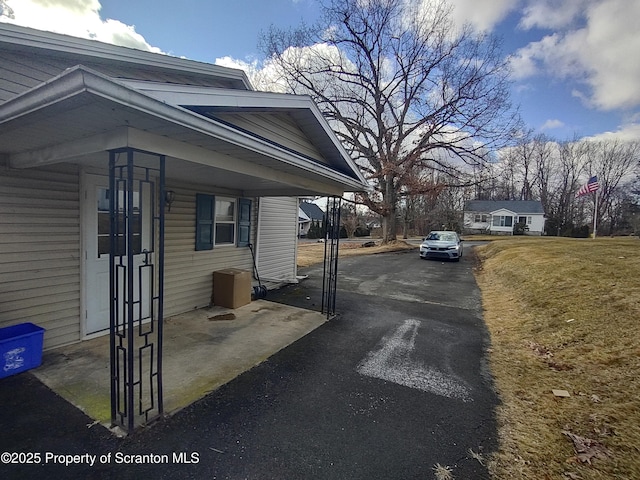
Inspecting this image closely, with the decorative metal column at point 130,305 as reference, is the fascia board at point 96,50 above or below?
above

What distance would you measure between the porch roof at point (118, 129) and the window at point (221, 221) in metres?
1.70

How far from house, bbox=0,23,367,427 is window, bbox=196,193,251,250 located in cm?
3

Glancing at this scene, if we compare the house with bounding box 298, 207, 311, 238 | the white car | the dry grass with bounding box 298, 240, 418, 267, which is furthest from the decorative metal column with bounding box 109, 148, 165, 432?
the house with bounding box 298, 207, 311, 238

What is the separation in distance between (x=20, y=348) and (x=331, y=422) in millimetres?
3398

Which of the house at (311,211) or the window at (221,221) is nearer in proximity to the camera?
the window at (221,221)

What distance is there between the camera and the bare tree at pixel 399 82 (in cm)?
1828

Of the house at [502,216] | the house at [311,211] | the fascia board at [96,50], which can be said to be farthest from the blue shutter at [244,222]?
the house at [502,216]

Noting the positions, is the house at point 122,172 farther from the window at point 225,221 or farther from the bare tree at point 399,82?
the bare tree at point 399,82

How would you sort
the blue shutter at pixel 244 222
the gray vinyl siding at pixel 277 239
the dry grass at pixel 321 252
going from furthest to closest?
the dry grass at pixel 321 252 → the gray vinyl siding at pixel 277 239 → the blue shutter at pixel 244 222

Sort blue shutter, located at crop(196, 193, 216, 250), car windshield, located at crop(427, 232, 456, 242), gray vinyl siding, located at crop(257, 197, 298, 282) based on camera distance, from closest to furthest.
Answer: blue shutter, located at crop(196, 193, 216, 250)
gray vinyl siding, located at crop(257, 197, 298, 282)
car windshield, located at crop(427, 232, 456, 242)

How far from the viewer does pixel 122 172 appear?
296 cm

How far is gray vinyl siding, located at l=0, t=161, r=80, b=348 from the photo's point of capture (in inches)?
137

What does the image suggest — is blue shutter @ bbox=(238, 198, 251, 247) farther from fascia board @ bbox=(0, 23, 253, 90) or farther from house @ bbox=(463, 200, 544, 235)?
house @ bbox=(463, 200, 544, 235)

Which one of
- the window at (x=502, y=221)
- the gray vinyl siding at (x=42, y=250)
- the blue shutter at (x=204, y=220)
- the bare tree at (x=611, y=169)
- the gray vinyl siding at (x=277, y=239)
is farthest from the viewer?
the window at (x=502, y=221)
